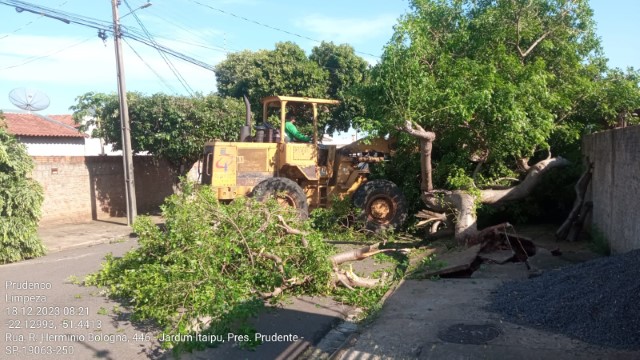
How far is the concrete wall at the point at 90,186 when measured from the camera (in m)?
15.5

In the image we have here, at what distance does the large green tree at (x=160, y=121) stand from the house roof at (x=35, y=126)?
7226mm

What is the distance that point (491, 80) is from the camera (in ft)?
32.4

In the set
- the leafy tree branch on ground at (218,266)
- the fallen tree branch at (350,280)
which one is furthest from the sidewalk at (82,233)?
the fallen tree branch at (350,280)

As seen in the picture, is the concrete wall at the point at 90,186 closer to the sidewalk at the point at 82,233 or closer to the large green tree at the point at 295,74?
the sidewalk at the point at 82,233

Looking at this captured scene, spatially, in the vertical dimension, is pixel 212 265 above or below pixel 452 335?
above

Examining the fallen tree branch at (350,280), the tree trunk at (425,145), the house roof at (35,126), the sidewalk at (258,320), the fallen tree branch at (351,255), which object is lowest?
the sidewalk at (258,320)

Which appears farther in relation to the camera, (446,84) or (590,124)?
(590,124)

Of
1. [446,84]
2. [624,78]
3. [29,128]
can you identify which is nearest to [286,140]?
[446,84]

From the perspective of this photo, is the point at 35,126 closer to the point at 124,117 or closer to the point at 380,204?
the point at 124,117

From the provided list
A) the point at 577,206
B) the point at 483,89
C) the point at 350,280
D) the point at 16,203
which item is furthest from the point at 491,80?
the point at 16,203

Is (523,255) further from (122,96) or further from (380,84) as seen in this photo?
(122,96)

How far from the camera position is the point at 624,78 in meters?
11.5

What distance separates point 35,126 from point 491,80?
21288mm

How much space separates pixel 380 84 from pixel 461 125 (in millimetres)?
1802
